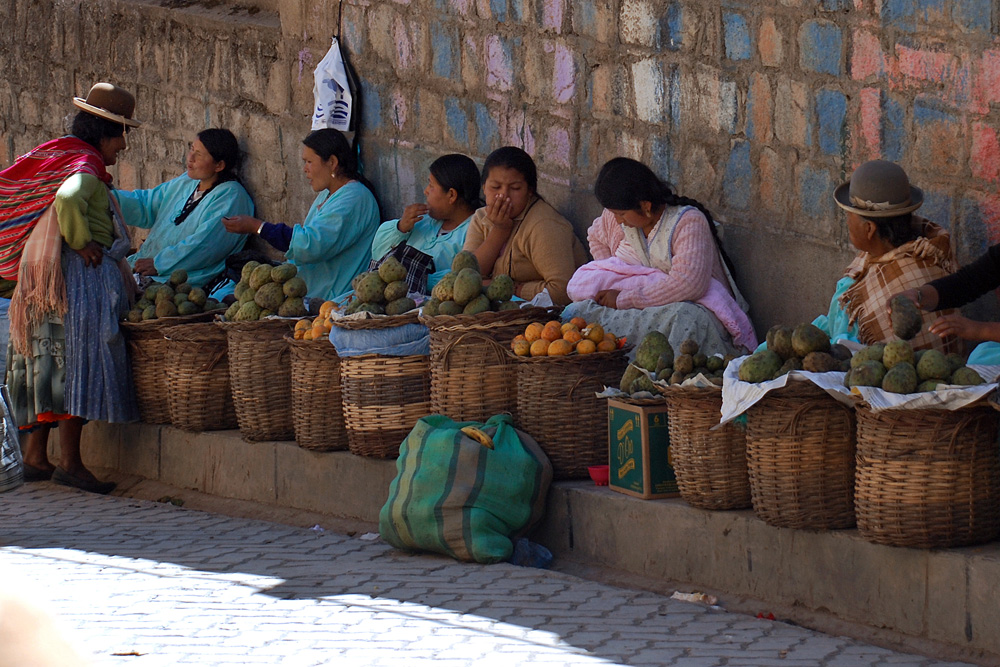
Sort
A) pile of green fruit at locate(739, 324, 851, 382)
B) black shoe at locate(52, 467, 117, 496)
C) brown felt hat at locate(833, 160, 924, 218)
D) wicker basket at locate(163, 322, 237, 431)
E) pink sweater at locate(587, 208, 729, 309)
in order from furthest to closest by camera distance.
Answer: black shoe at locate(52, 467, 117, 496)
wicker basket at locate(163, 322, 237, 431)
pink sweater at locate(587, 208, 729, 309)
brown felt hat at locate(833, 160, 924, 218)
pile of green fruit at locate(739, 324, 851, 382)

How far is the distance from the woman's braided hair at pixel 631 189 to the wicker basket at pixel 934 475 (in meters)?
1.97

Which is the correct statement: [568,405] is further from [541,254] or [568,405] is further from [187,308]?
[187,308]

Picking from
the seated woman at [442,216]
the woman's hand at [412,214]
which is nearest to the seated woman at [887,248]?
the seated woman at [442,216]

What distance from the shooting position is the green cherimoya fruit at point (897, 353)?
4516 mm

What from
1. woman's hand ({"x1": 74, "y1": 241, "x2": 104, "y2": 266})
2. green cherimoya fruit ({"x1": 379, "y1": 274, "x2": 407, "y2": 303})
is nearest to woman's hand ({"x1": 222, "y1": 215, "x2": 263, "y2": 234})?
woman's hand ({"x1": 74, "y1": 241, "x2": 104, "y2": 266})

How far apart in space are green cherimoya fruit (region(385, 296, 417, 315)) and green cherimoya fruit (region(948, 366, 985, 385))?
278cm

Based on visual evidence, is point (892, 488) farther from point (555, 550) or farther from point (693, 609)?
point (555, 550)

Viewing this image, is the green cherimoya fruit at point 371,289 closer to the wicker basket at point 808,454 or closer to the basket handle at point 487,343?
the basket handle at point 487,343

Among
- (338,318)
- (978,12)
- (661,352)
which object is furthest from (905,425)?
(338,318)

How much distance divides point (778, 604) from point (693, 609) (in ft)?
1.02

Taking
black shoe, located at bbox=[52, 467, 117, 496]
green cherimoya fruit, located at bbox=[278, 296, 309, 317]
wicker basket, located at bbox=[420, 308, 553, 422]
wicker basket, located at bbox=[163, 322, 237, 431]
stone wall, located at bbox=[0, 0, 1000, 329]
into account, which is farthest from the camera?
black shoe, located at bbox=[52, 467, 117, 496]

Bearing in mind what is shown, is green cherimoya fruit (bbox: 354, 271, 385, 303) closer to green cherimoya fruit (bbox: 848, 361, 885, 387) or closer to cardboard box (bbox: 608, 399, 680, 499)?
cardboard box (bbox: 608, 399, 680, 499)

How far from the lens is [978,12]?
5285 millimetres

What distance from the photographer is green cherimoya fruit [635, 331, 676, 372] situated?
5527 millimetres
